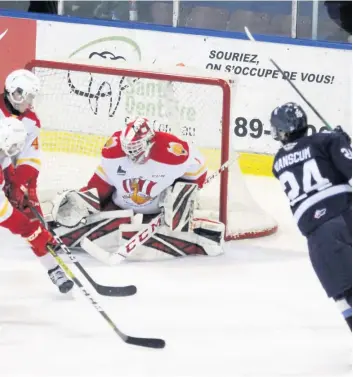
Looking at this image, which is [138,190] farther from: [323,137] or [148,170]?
[323,137]

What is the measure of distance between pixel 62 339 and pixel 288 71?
271 centimetres

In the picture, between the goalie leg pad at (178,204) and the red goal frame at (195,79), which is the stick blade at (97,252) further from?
the red goal frame at (195,79)

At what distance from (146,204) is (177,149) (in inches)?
11.3

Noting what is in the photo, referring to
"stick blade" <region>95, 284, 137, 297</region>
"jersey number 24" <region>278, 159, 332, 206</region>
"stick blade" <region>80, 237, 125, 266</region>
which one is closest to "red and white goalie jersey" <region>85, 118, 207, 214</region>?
"stick blade" <region>80, 237, 125, 266</region>

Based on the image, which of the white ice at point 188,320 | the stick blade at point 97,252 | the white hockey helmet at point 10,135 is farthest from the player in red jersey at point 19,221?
the stick blade at point 97,252

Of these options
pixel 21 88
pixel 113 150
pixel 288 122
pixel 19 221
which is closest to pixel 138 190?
pixel 113 150

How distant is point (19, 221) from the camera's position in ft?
12.9

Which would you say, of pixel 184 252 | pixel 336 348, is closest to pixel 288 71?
pixel 184 252

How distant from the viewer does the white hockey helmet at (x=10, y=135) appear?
3908mm

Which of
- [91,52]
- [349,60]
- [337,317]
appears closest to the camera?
[337,317]

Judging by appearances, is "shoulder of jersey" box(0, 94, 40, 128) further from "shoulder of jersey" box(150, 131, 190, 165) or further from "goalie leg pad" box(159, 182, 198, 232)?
"goalie leg pad" box(159, 182, 198, 232)

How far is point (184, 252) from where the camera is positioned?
489 cm

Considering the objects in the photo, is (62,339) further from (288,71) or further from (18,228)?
(288,71)

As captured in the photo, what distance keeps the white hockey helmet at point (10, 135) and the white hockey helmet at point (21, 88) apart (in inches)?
22.1
